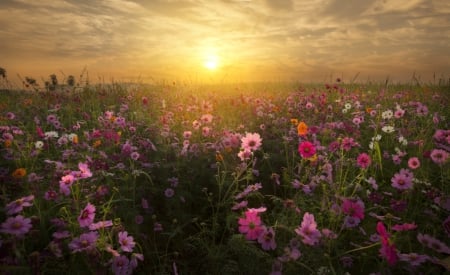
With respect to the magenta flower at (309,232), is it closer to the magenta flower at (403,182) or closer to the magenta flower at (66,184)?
the magenta flower at (403,182)

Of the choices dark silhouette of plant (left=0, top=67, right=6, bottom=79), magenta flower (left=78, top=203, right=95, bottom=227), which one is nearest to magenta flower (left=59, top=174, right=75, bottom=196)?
magenta flower (left=78, top=203, right=95, bottom=227)

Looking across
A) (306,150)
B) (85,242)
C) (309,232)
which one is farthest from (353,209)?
(85,242)

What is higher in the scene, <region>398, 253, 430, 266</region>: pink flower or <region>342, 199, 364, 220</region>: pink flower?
<region>342, 199, 364, 220</region>: pink flower

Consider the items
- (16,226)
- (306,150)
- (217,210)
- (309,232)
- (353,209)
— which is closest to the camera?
(16,226)

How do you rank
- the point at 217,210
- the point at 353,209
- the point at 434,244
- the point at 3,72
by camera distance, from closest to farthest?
the point at 434,244, the point at 353,209, the point at 217,210, the point at 3,72

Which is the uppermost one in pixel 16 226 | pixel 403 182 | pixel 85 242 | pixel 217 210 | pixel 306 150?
pixel 306 150

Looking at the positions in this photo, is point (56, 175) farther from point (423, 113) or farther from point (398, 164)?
point (423, 113)

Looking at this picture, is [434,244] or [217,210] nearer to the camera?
[434,244]

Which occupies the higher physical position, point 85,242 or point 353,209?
point 353,209

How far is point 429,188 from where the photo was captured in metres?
2.93

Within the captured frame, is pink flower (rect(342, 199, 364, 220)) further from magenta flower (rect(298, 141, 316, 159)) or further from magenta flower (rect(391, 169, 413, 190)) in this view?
magenta flower (rect(391, 169, 413, 190))

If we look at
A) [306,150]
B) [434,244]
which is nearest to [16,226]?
[306,150]

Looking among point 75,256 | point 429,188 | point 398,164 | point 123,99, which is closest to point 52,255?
point 75,256

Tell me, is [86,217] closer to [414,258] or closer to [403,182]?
[414,258]
